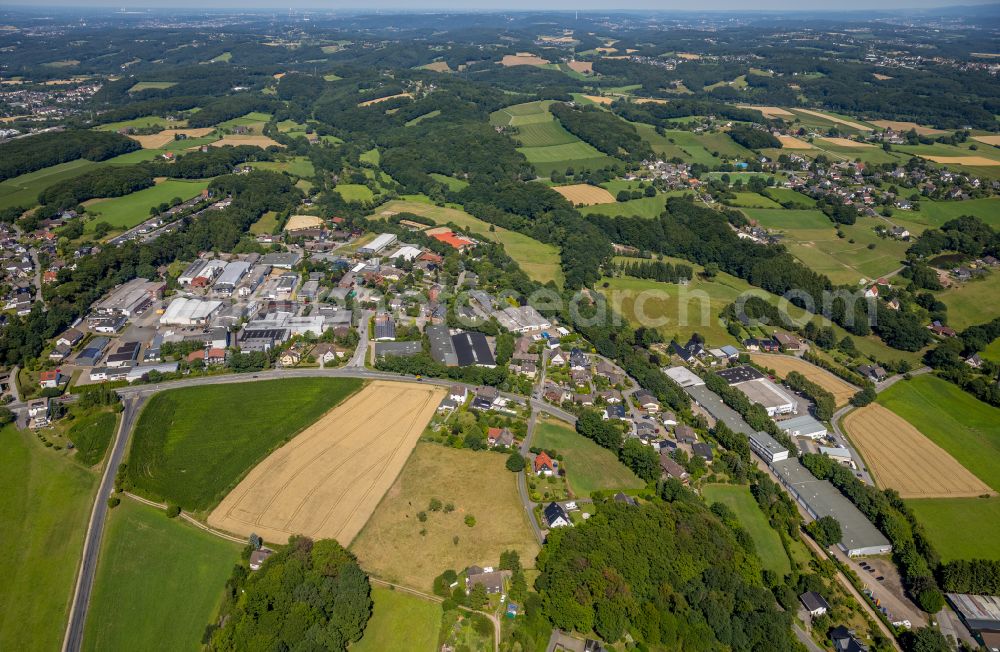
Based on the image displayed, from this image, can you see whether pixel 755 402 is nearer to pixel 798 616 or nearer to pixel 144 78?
pixel 798 616

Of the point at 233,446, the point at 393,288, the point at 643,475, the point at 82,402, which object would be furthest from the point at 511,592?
the point at 393,288

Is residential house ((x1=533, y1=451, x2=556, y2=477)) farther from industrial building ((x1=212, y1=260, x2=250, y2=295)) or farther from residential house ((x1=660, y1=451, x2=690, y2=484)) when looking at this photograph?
industrial building ((x1=212, y1=260, x2=250, y2=295))

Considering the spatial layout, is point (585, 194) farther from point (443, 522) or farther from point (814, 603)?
point (814, 603)

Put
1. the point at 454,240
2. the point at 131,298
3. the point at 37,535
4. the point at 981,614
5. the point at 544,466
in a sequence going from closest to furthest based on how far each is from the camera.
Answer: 1. the point at 981,614
2. the point at 37,535
3. the point at 544,466
4. the point at 131,298
5. the point at 454,240

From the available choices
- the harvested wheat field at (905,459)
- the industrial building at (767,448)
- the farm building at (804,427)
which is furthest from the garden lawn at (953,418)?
the industrial building at (767,448)

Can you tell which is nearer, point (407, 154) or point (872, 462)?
point (872, 462)

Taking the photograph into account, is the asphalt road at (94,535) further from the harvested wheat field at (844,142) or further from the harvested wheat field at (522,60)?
the harvested wheat field at (522,60)

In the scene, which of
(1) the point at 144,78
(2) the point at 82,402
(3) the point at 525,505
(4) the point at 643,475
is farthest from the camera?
(1) the point at 144,78

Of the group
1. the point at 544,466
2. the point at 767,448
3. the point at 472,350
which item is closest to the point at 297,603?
the point at 544,466
